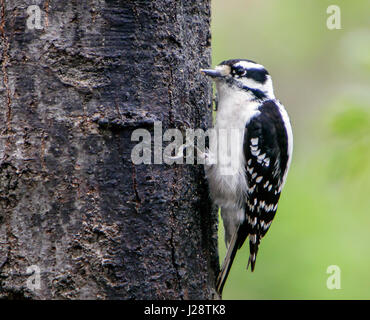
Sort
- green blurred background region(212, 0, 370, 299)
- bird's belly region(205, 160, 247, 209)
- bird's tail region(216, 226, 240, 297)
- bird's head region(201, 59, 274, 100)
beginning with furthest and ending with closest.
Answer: bird's head region(201, 59, 274, 100)
bird's belly region(205, 160, 247, 209)
bird's tail region(216, 226, 240, 297)
green blurred background region(212, 0, 370, 299)

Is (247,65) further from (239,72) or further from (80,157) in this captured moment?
(80,157)

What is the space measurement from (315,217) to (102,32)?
2913mm

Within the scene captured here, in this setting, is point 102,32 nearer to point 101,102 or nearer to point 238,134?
point 101,102

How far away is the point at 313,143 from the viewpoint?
4.82 meters

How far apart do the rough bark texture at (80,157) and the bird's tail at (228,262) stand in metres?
0.72

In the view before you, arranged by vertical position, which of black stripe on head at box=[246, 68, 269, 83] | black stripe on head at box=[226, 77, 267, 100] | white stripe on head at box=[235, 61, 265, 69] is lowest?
black stripe on head at box=[226, 77, 267, 100]

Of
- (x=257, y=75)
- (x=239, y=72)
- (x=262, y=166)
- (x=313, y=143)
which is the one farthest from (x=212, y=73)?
(x=313, y=143)

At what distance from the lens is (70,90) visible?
3.11 m

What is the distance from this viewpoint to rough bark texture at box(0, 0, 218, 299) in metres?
3.04

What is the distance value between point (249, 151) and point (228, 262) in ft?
2.75

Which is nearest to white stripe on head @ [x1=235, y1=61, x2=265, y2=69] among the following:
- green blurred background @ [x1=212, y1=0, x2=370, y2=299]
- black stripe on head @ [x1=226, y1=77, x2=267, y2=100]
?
black stripe on head @ [x1=226, y1=77, x2=267, y2=100]

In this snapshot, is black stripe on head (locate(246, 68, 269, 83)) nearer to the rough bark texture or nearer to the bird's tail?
the bird's tail

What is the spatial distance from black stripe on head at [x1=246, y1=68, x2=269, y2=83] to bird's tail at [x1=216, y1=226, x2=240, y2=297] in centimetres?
118

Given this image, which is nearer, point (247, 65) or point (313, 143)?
point (247, 65)
